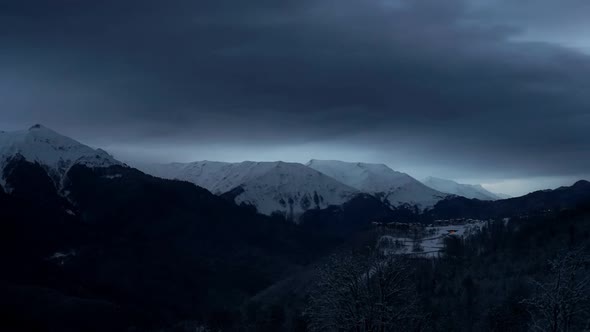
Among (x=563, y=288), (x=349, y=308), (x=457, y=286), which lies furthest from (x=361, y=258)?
(x=457, y=286)

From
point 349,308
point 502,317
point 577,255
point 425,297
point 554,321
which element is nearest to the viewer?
point 554,321

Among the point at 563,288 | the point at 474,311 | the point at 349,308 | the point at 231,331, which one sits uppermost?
the point at 563,288

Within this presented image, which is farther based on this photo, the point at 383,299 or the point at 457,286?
the point at 457,286

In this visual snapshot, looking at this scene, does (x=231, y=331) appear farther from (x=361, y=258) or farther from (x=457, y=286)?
(x=361, y=258)

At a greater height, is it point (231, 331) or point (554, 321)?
point (554, 321)

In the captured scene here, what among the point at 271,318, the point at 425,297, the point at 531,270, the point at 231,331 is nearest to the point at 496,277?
the point at 531,270

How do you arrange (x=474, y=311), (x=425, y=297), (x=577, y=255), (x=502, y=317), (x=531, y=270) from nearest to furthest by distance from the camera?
(x=577, y=255)
(x=502, y=317)
(x=474, y=311)
(x=425, y=297)
(x=531, y=270)
